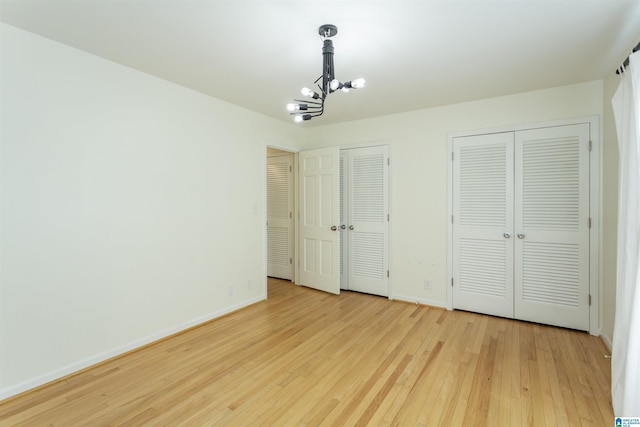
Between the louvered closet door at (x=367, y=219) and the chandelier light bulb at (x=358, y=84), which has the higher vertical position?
the chandelier light bulb at (x=358, y=84)

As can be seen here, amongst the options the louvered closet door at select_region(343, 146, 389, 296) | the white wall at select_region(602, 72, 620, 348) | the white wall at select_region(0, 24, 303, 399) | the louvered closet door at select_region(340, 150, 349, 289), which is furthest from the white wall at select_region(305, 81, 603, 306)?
the white wall at select_region(0, 24, 303, 399)

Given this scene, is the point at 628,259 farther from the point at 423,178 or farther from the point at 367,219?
the point at 367,219

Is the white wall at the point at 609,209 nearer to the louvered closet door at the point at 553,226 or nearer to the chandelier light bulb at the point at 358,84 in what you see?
the louvered closet door at the point at 553,226

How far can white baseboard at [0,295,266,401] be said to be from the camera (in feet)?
7.07

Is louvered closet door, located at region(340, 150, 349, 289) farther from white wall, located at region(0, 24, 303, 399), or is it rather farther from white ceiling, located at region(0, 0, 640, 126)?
white wall, located at region(0, 24, 303, 399)

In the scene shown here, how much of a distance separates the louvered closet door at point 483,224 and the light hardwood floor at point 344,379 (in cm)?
35

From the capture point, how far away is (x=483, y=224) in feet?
11.9

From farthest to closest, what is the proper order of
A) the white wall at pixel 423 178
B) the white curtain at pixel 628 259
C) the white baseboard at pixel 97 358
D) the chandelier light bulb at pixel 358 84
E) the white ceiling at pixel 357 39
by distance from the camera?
the white wall at pixel 423 178 < the white baseboard at pixel 97 358 < the chandelier light bulb at pixel 358 84 < the white ceiling at pixel 357 39 < the white curtain at pixel 628 259

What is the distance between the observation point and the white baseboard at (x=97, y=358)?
2156 millimetres

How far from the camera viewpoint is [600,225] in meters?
3.06

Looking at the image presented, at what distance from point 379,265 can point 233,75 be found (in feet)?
9.90

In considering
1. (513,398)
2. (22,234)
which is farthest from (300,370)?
(22,234)

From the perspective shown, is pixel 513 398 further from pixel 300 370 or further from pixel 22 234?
pixel 22 234

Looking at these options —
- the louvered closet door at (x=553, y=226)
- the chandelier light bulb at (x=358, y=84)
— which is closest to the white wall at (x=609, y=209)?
the louvered closet door at (x=553, y=226)
